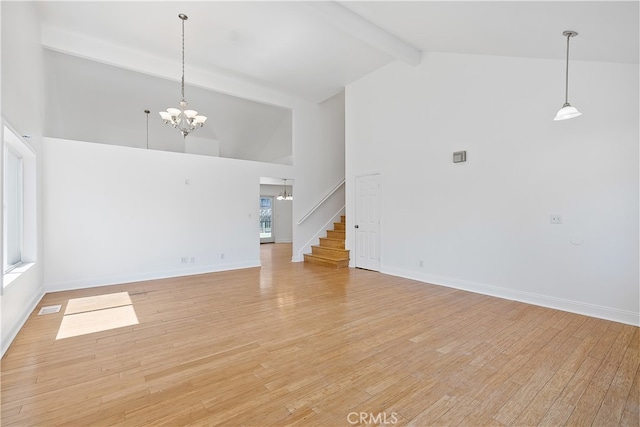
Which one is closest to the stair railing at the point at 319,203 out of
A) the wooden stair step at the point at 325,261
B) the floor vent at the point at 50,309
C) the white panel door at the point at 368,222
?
the wooden stair step at the point at 325,261

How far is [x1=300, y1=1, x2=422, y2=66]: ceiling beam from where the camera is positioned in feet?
12.7

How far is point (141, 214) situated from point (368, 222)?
4.43 meters

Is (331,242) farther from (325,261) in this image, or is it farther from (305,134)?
(305,134)

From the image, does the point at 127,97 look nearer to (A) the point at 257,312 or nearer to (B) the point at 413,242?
(A) the point at 257,312

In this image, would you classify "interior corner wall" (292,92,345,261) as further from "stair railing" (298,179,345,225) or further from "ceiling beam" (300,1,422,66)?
"ceiling beam" (300,1,422,66)

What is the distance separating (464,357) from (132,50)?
6.68 m

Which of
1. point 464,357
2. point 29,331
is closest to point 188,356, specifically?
point 29,331

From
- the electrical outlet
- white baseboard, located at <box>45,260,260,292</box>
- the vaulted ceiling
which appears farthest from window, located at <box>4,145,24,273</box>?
the electrical outlet

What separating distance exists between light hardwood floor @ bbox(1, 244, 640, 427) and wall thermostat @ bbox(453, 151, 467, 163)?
2214 millimetres

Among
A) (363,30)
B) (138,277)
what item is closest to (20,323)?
(138,277)

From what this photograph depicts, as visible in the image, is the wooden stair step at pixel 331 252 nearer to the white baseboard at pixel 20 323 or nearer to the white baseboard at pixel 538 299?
the white baseboard at pixel 538 299

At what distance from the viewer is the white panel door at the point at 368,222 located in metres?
6.17

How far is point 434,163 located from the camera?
514 cm

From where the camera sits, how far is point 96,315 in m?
3.58
